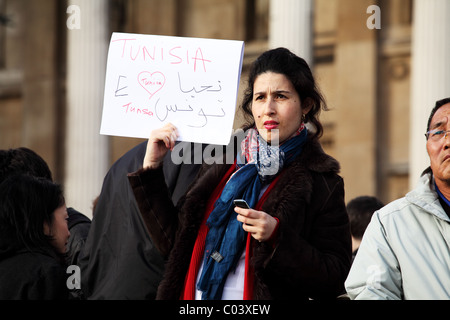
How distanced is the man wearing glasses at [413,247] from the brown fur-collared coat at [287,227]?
21 cm

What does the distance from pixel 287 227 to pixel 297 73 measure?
775 millimetres

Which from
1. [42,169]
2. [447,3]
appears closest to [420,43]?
[447,3]

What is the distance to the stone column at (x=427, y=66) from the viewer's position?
16781mm

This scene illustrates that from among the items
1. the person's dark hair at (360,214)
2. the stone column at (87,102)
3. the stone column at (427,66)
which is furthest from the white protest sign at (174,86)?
the stone column at (87,102)

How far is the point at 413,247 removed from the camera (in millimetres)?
3674

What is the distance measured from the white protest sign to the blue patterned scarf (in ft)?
0.66

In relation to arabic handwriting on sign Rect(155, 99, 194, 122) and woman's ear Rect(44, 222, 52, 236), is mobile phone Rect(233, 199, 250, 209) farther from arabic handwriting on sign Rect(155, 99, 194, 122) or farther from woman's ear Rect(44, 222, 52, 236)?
woman's ear Rect(44, 222, 52, 236)

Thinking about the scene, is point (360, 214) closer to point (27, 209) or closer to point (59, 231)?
point (59, 231)

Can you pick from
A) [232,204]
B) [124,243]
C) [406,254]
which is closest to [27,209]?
[124,243]

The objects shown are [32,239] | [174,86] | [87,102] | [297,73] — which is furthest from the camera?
[87,102]

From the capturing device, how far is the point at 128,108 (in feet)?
14.3

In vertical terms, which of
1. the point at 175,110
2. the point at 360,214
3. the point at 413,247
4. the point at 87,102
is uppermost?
the point at 87,102

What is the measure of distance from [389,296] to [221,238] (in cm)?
79

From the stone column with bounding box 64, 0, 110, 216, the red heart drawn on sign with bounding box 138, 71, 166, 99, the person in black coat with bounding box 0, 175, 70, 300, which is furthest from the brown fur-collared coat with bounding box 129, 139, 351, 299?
the stone column with bounding box 64, 0, 110, 216
